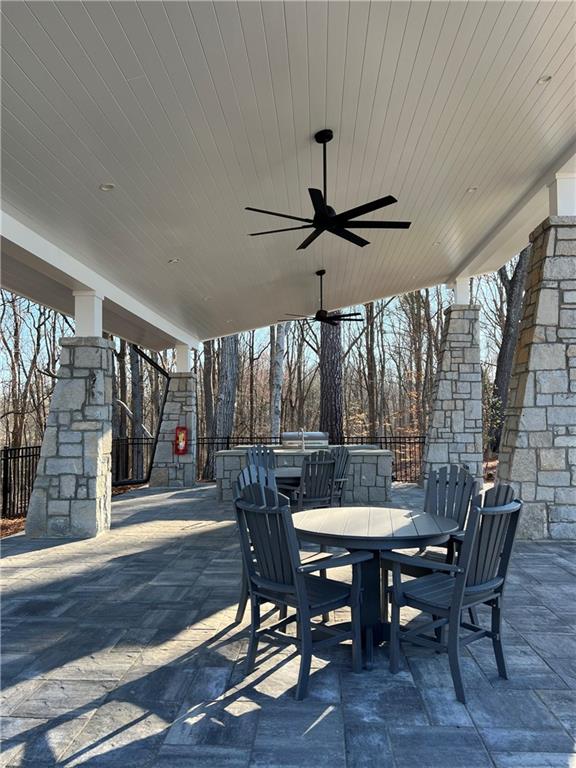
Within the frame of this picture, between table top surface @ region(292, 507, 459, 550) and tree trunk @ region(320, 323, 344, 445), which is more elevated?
tree trunk @ region(320, 323, 344, 445)

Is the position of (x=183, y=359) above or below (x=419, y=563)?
above

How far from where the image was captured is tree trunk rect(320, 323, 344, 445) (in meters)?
10.1

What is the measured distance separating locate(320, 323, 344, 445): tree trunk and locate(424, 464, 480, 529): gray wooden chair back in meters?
6.34

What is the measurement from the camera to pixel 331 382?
10.1 metres

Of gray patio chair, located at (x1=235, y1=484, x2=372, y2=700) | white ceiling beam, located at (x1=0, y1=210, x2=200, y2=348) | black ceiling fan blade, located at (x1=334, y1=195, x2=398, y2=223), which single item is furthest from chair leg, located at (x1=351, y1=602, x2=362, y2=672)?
white ceiling beam, located at (x1=0, y1=210, x2=200, y2=348)

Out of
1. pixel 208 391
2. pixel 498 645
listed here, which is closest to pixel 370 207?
pixel 498 645

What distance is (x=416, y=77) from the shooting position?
3346mm

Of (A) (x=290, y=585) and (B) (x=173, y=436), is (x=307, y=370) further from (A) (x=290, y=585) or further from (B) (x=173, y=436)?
(A) (x=290, y=585)

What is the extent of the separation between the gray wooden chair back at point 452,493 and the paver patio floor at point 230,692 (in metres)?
0.65

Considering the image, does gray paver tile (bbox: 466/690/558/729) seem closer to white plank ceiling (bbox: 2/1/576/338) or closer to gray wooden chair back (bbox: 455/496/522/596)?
gray wooden chair back (bbox: 455/496/522/596)

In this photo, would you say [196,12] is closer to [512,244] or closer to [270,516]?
[270,516]

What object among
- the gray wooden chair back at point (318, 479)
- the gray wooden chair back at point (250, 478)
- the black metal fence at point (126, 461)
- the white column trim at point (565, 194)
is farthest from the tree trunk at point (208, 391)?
the white column trim at point (565, 194)

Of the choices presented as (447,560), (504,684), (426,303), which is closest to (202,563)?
(447,560)

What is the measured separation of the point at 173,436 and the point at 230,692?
301 inches
